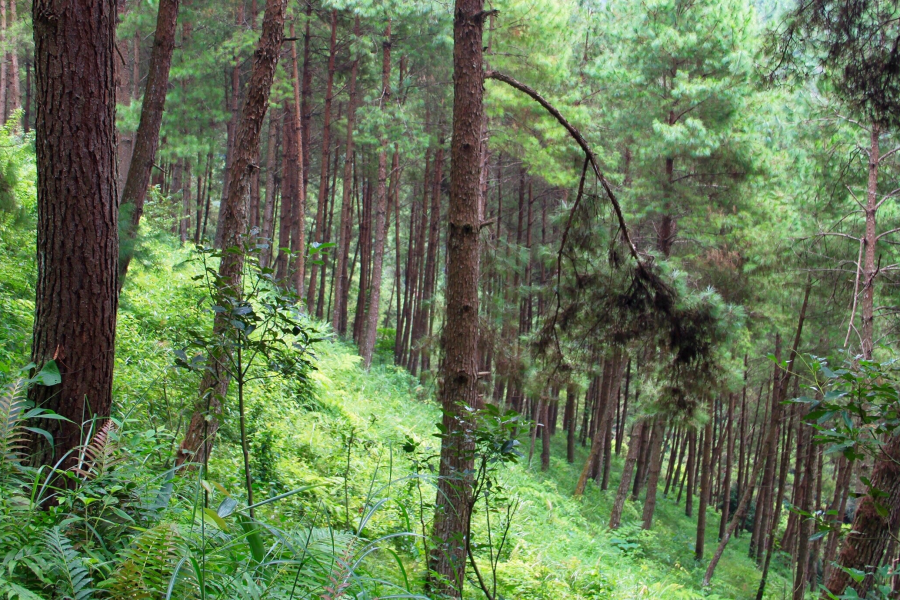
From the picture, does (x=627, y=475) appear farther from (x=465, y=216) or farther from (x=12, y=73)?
(x=12, y=73)

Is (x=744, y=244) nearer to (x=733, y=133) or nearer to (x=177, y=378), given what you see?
(x=733, y=133)

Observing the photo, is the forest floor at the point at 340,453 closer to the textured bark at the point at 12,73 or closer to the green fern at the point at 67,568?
the green fern at the point at 67,568

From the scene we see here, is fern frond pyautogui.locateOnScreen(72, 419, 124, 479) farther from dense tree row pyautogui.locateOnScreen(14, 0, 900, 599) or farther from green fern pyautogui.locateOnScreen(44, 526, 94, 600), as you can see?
green fern pyautogui.locateOnScreen(44, 526, 94, 600)

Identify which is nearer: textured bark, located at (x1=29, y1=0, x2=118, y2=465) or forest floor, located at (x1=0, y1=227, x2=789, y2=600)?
textured bark, located at (x1=29, y1=0, x2=118, y2=465)

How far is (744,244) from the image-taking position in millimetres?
14328

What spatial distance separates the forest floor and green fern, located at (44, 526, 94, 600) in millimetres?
683

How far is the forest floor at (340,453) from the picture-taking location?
4.82 metres

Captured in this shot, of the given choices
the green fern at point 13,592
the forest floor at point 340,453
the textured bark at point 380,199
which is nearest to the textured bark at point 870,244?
the forest floor at point 340,453

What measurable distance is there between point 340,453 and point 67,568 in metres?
4.87

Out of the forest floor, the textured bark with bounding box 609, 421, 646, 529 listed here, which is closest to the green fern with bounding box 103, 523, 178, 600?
the forest floor

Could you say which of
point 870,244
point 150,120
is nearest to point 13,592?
point 150,120

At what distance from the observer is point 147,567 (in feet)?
6.87

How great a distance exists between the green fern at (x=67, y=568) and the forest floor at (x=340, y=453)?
68cm

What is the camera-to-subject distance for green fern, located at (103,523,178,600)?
1998mm
